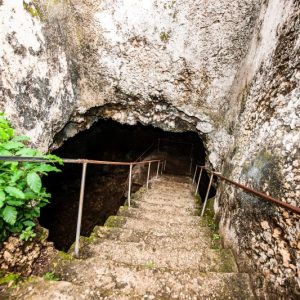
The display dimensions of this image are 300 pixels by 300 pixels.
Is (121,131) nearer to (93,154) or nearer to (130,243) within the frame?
(93,154)

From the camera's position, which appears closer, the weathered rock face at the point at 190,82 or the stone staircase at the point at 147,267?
the stone staircase at the point at 147,267

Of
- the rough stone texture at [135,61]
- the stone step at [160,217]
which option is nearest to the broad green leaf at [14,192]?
the stone step at [160,217]

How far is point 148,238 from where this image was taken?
2.87 meters

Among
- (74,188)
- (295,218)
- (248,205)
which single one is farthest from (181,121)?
(74,188)

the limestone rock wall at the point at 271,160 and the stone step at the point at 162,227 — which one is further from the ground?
the limestone rock wall at the point at 271,160

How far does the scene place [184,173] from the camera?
32.7ft

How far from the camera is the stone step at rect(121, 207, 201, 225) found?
12.4 ft

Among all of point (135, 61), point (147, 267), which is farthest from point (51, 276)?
point (135, 61)

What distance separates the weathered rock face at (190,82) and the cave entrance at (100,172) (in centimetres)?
229

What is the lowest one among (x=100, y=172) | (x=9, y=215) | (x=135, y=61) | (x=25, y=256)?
(x=100, y=172)

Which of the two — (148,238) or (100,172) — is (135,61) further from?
(100,172)

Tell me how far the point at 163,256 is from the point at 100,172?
6.38 metres

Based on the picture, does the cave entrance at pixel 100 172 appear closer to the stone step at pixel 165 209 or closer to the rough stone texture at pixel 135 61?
the rough stone texture at pixel 135 61

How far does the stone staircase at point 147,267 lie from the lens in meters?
1.74
